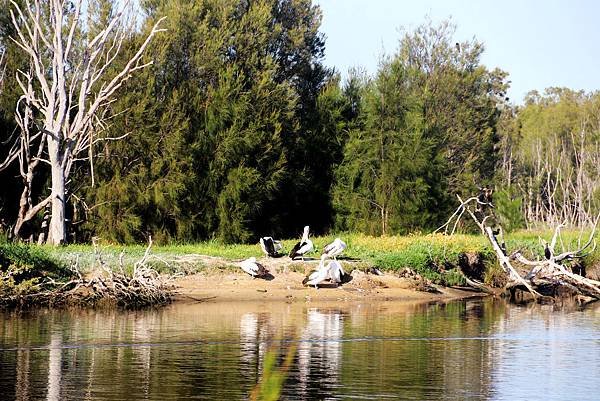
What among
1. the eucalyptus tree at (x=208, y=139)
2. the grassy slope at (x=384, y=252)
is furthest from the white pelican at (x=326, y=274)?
the eucalyptus tree at (x=208, y=139)

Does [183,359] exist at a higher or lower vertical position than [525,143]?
lower

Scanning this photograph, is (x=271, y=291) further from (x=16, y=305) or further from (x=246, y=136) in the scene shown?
(x=246, y=136)

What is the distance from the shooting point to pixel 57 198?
28.0 m

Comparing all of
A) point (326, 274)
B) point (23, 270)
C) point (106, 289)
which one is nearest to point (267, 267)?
point (326, 274)

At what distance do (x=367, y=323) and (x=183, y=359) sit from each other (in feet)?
18.1

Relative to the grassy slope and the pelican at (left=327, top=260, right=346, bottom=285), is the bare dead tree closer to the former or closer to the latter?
the grassy slope

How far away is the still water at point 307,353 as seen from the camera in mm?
12883

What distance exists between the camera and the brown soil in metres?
23.3

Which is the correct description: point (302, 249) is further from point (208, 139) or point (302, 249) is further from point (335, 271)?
point (208, 139)

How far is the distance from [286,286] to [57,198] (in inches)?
309

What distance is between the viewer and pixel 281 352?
16203 mm

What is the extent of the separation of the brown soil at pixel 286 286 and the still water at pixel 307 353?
2.14ft

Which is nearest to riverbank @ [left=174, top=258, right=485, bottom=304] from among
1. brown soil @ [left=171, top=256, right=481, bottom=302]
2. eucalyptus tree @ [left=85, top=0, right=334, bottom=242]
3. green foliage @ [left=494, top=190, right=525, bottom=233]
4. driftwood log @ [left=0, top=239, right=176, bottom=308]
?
brown soil @ [left=171, top=256, right=481, bottom=302]

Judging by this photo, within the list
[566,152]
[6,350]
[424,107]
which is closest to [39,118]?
[424,107]
